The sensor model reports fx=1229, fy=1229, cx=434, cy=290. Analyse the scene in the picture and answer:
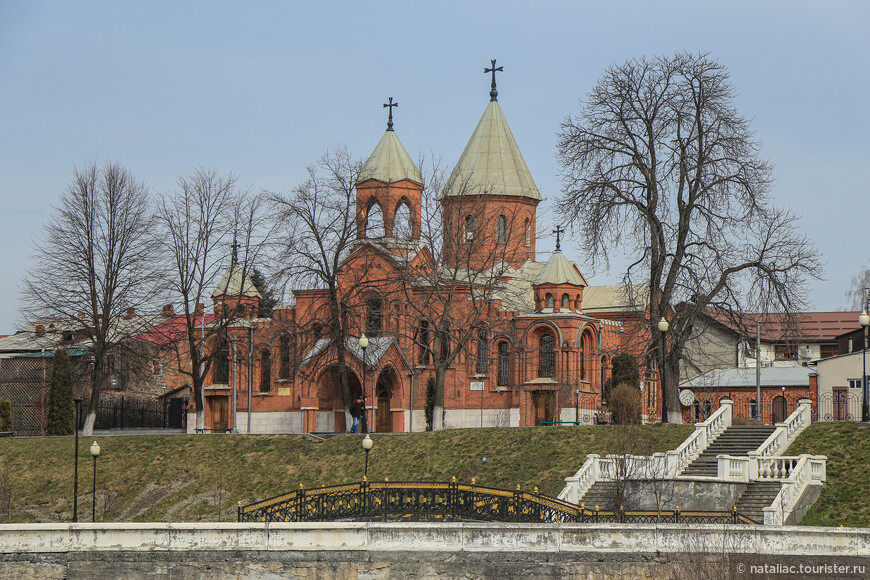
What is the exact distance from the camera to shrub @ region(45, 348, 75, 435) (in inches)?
1918

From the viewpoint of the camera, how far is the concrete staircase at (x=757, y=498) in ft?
93.9

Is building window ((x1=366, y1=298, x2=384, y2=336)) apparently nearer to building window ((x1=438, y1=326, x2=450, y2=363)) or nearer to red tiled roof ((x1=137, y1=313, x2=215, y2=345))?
building window ((x1=438, y1=326, x2=450, y2=363))

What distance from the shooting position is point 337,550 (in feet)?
76.7

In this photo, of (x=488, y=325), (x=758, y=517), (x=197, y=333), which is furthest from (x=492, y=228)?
(x=758, y=517)

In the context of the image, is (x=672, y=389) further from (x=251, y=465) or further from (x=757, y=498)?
(x=251, y=465)

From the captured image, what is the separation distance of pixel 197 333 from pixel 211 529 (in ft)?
103

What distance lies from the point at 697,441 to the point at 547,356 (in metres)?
16.9

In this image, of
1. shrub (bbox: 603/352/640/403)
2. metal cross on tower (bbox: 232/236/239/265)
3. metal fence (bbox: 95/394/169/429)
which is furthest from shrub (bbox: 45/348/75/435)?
shrub (bbox: 603/352/640/403)

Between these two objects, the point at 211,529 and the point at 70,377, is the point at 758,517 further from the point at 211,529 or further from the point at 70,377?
the point at 70,377

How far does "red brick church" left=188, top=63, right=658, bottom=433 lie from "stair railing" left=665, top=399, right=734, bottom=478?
11.6 metres

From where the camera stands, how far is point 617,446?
33.1m

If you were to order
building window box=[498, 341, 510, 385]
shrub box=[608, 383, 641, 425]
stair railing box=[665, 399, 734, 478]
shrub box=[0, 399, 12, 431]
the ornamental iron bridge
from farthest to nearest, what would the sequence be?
1. building window box=[498, 341, 510, 385]
2. shrub box=[0, 399, 12, 431]
3. shrub box=[608, 383, 641, 425]
4. stair railing box=[665, 399, 734, 478]
5. the ornamental iron bridge

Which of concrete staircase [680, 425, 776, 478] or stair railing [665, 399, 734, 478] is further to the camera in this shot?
concrete staircase [680, 425, 776, 478]

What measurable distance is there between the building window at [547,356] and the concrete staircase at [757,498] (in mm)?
20133
